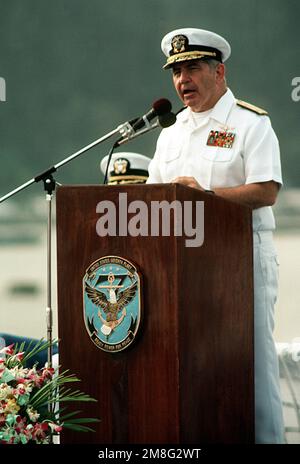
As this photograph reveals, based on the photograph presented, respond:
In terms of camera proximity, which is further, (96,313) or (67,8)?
(67,8)

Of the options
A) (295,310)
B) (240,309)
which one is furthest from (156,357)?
(295,310)

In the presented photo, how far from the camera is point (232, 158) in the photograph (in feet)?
9.08

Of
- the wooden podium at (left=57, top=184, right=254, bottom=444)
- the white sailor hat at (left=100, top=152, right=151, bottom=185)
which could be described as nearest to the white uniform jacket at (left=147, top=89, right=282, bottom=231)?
the wooden podium at (left=57, top=184, right=254, bottom=444)

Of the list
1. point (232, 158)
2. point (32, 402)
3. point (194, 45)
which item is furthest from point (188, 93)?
point (32, 402)

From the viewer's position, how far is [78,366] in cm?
204

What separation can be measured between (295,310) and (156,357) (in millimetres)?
2496

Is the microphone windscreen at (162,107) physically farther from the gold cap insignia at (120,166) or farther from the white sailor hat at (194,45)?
the gold cap insignia at (120,166)

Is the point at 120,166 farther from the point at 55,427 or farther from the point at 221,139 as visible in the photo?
the point at 55,427

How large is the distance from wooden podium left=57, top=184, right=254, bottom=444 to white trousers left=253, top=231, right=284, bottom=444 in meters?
→ 0.45

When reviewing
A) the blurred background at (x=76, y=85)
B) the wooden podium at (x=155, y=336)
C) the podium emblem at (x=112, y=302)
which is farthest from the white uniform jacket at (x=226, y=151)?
the blurred background at (x=76, y=85)

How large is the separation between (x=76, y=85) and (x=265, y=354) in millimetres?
2613

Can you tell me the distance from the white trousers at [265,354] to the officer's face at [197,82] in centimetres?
48

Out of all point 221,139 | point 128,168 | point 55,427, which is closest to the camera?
point 55,427
